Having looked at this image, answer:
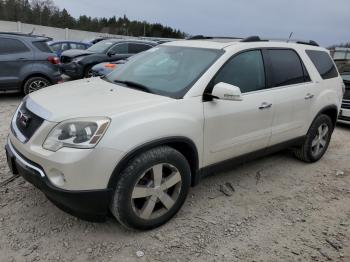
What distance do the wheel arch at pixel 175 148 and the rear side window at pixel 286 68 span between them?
1.43m

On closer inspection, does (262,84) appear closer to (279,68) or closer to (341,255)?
(279,68)

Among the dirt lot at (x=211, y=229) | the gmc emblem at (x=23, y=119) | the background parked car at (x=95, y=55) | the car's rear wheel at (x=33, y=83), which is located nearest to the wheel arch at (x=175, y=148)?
the dirt lot at (x=211, y=229)

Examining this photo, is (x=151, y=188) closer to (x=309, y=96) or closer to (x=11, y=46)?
(x=309, y=96)

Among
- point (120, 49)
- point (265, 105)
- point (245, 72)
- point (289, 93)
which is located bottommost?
point (265, 105)

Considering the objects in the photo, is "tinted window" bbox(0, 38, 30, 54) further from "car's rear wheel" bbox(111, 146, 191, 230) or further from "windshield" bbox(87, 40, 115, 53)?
"car's rear wheel" bbox(111, 146, 191, 230)

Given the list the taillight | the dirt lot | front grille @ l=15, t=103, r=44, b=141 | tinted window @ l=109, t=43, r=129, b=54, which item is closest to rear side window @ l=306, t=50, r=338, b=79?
the dirt lot

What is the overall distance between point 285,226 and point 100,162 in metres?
1.96

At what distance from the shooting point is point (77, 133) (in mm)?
2752

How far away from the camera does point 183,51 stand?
13.2ft

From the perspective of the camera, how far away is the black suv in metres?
7.91

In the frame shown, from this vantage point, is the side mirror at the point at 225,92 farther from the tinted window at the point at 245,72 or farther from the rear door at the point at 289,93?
the rear door at the point at 289,93

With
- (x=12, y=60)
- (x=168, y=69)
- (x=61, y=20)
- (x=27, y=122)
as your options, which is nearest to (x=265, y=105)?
(x=168, y=69)

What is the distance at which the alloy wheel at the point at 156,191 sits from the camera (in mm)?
3049

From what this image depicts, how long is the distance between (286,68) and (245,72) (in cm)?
80
